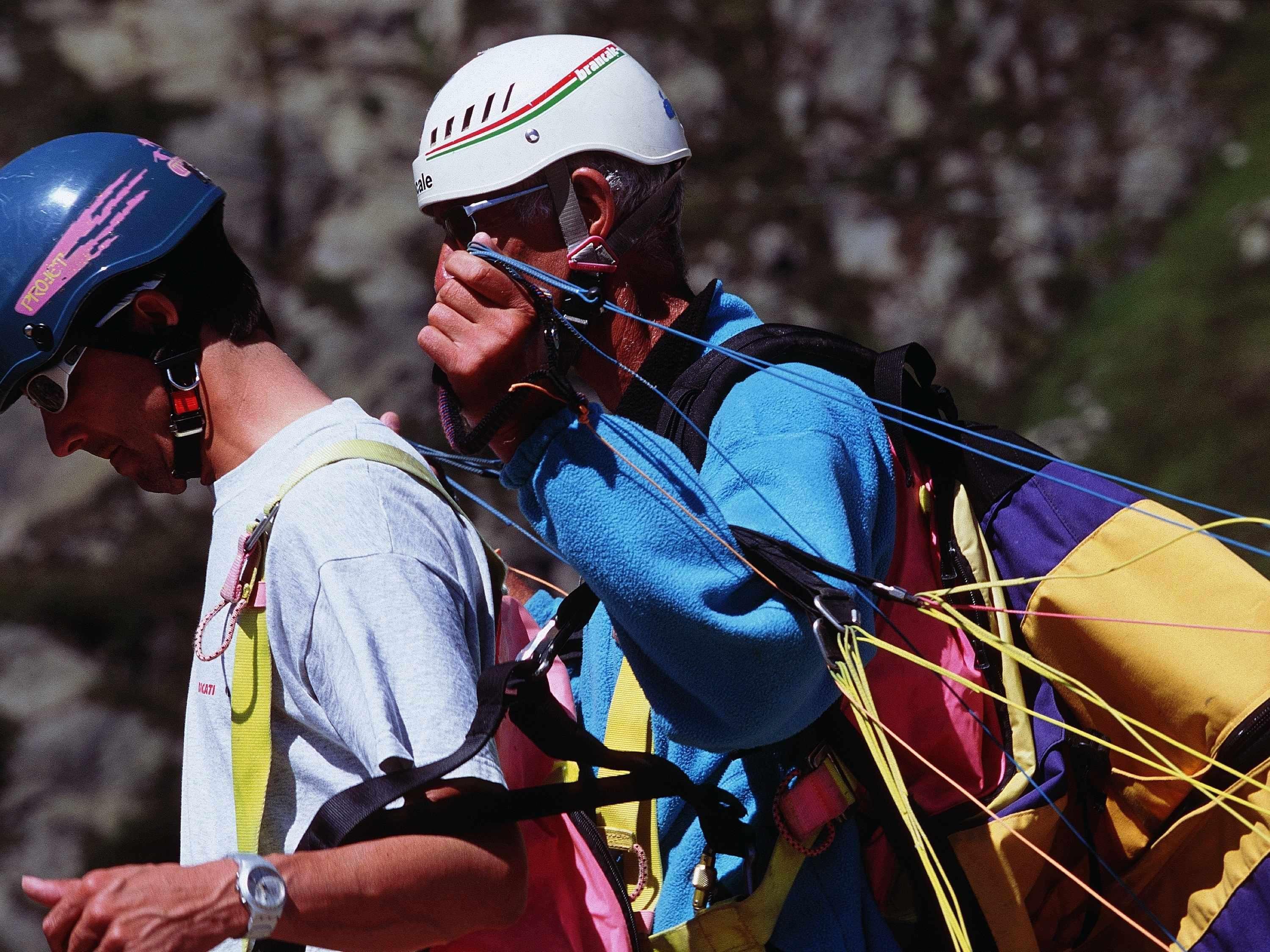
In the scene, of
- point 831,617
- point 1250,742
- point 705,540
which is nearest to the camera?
point 831,617

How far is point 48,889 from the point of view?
1673 millimetres

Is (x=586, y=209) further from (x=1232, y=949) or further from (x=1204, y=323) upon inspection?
(x=1204, y=323)

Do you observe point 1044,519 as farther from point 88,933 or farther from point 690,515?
point 88,933

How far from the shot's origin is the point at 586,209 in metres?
2.55

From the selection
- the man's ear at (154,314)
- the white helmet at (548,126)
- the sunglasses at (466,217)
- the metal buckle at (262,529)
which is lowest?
the metal buckle at (262,529)

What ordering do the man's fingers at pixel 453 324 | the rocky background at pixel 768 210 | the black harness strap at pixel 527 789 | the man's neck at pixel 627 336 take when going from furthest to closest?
the rocky background at pixel 768 210
the man's neck at pixel 627 336
the man's fingers at pixel 453 324
the black harness strap at pixel 527 789

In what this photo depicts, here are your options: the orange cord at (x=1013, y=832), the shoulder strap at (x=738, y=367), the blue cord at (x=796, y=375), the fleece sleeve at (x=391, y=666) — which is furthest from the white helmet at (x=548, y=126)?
the orange cord at (x=1013, y=832)

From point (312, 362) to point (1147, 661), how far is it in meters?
6.36

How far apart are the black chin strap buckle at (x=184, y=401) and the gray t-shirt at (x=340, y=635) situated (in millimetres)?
101

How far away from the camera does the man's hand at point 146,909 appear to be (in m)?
1.61

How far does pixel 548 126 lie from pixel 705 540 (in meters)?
1.02

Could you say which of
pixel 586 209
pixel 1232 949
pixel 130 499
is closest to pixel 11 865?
pixel 130 499

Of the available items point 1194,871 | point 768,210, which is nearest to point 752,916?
point 1194,871

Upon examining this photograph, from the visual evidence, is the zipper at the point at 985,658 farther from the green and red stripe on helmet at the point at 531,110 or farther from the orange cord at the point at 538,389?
the green and red stripe on helmet at the point at 531,110
